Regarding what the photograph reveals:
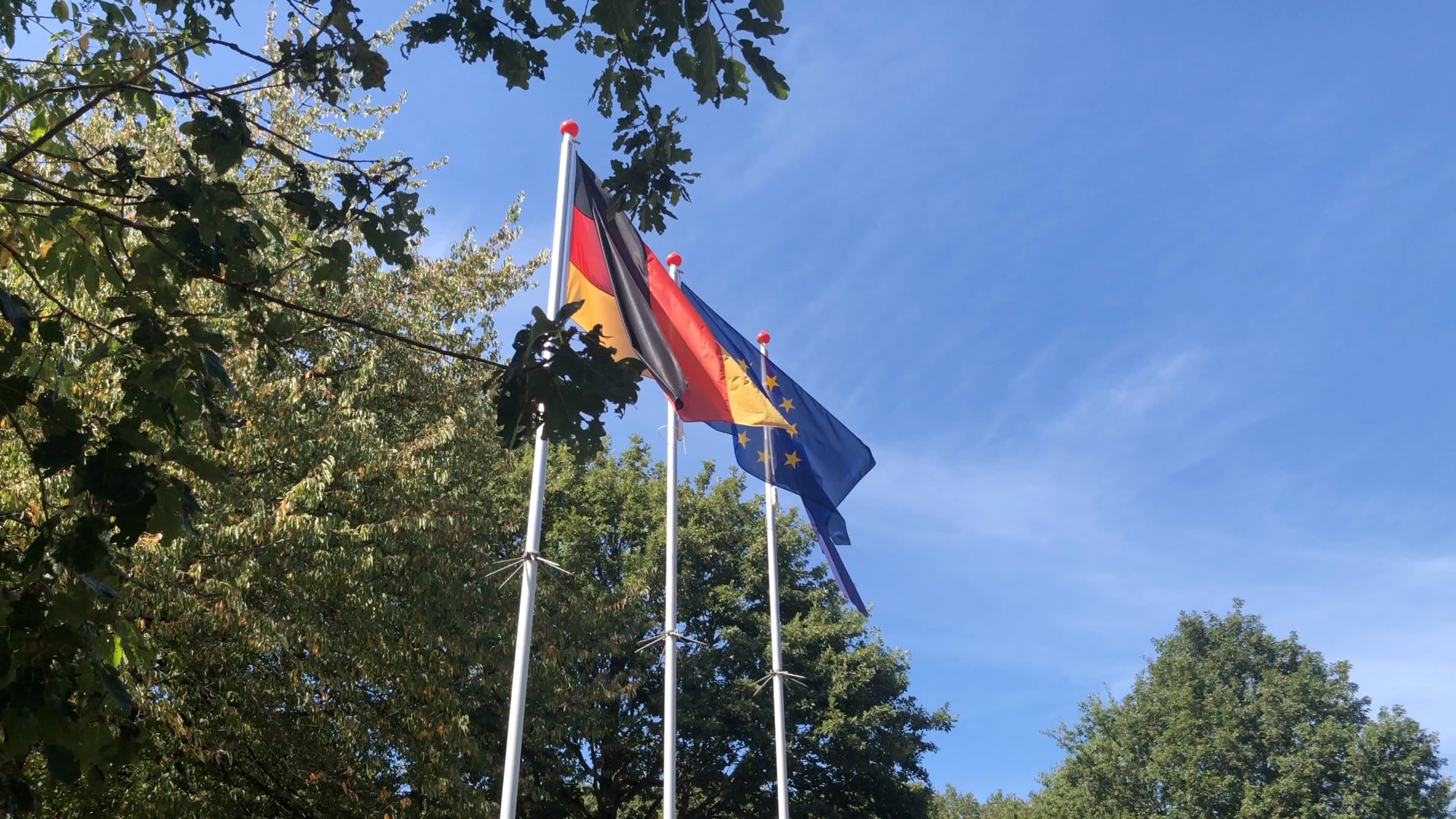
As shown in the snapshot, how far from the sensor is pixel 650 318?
473 inches

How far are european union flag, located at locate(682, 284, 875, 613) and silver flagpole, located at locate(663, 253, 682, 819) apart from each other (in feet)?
2.35

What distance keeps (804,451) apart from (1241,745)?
26.0 metres

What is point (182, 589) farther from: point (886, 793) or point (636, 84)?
point (886, 793)

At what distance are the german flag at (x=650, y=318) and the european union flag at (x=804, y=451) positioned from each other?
1.63ft

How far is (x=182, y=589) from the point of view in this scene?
11.4 m

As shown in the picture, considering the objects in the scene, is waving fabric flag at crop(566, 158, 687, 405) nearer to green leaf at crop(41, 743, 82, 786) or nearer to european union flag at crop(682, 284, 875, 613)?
european union flag at crop(682, 284, 875, 613)

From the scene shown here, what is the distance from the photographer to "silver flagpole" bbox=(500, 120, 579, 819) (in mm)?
10102

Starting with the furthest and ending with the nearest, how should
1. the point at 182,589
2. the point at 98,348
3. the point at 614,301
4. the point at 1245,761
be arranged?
1. the point at 1245,761
2. the point at 614,301
3. the point at 182,589
4. the point at 98,348

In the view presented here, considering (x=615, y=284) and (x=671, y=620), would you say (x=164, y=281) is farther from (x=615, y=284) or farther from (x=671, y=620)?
(x=671, y=620)

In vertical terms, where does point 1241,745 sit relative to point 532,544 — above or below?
above

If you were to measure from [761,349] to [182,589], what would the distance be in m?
8.73

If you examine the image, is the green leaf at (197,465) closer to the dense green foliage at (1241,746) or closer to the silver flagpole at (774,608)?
the silver flagpole at (774,608)

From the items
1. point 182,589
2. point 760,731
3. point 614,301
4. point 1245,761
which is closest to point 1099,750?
point 1245,761

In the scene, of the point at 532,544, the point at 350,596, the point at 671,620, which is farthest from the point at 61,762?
the point at 671,620
